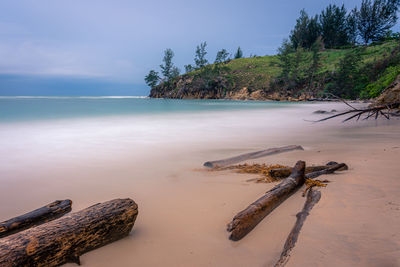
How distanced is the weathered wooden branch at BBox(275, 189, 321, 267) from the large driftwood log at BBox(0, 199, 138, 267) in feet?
3.66

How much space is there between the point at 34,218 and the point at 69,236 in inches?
22.3

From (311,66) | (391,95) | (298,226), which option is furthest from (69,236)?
(311,66)

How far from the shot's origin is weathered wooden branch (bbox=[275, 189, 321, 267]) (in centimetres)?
145

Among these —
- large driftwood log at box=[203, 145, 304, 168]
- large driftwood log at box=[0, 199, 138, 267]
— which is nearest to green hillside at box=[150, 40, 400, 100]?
large driftwood log at box=[203, 145, 304, 168]

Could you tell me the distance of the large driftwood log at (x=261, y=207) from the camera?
172 cm

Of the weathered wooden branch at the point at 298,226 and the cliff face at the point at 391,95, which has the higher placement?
the cliff face at the point at 391,95

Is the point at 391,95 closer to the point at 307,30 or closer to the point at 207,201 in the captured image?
the point at 207,201

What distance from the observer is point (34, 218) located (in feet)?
5.69

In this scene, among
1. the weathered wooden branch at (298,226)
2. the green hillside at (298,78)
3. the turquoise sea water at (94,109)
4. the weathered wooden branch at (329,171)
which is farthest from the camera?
the green hillside at (298,78)

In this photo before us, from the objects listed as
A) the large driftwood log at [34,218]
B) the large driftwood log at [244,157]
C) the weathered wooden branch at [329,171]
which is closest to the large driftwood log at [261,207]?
the weathered wooden branch at [329,171]

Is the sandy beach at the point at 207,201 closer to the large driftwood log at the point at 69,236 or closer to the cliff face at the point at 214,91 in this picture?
the large driftwood log at the point at 69,236

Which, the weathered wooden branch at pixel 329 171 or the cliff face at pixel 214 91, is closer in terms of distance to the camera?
the weathered wooden branch at pixel 329 171

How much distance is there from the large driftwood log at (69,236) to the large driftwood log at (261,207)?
81 cm

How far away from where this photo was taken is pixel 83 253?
5.00 ft
